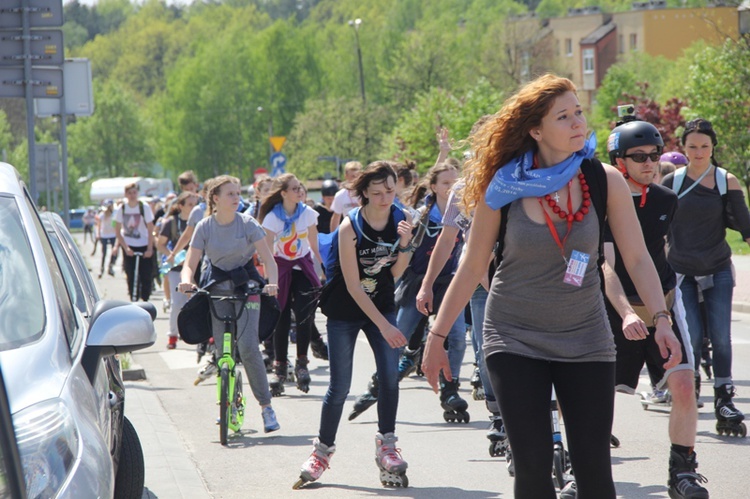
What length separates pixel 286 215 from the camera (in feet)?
36.5

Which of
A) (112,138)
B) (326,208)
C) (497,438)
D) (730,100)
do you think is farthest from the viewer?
(112,138)

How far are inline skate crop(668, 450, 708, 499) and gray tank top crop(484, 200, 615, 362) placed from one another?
1899 millimetres

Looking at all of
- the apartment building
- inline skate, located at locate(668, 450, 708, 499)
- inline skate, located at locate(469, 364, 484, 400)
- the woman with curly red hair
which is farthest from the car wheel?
the apartment building

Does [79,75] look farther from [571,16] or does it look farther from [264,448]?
[571,16]

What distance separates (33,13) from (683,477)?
7848 mm

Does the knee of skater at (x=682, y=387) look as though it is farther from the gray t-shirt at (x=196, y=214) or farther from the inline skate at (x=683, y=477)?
the gray t-shirt at (x=196, y=214)

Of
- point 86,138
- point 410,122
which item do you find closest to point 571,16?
point 86,138

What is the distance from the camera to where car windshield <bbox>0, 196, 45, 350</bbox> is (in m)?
4.05

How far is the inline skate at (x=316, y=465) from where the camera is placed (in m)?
6.71

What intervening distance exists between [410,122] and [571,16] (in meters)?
50.9

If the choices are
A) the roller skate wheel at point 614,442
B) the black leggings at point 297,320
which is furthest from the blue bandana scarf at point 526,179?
the black leggings at point 297,320

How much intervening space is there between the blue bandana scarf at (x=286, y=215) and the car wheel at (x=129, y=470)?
A: 5.24 metres

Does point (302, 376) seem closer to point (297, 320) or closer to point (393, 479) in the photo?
point (297, 320)

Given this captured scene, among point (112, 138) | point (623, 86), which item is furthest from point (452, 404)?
point (112, 138)
